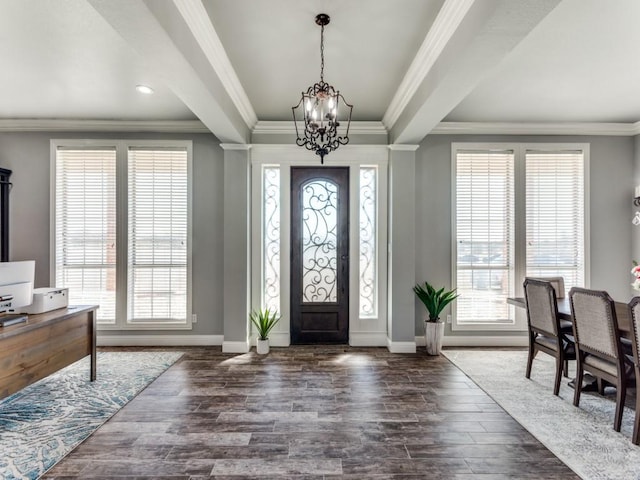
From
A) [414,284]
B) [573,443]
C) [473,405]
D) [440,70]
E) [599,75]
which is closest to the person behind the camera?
[573,443]

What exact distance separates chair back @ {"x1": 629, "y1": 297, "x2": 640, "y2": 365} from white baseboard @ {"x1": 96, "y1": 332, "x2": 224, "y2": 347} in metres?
4.06

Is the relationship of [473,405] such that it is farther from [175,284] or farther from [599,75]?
[175,284]

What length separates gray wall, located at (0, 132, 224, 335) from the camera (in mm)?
4539

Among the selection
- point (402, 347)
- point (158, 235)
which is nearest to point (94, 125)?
point (158, 235)

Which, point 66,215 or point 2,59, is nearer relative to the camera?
point 2,59

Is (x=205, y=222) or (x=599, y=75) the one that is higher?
(x=599, y=75)

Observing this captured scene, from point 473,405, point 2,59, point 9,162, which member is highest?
point 2,59

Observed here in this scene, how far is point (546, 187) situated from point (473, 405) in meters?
3.11

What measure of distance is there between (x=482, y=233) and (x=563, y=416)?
2.39m

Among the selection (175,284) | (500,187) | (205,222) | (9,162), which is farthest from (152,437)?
(500,187)

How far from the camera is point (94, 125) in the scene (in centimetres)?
451

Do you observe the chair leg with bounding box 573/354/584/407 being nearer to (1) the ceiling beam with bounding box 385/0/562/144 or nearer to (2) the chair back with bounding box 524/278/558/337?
(2) the chair back with bounding box 524/278/558/337

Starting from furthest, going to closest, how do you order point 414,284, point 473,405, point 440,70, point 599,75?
1. point 414,284
2. point 599,75
3. point 473,405
4. point 440,70

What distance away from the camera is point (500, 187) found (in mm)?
4645
